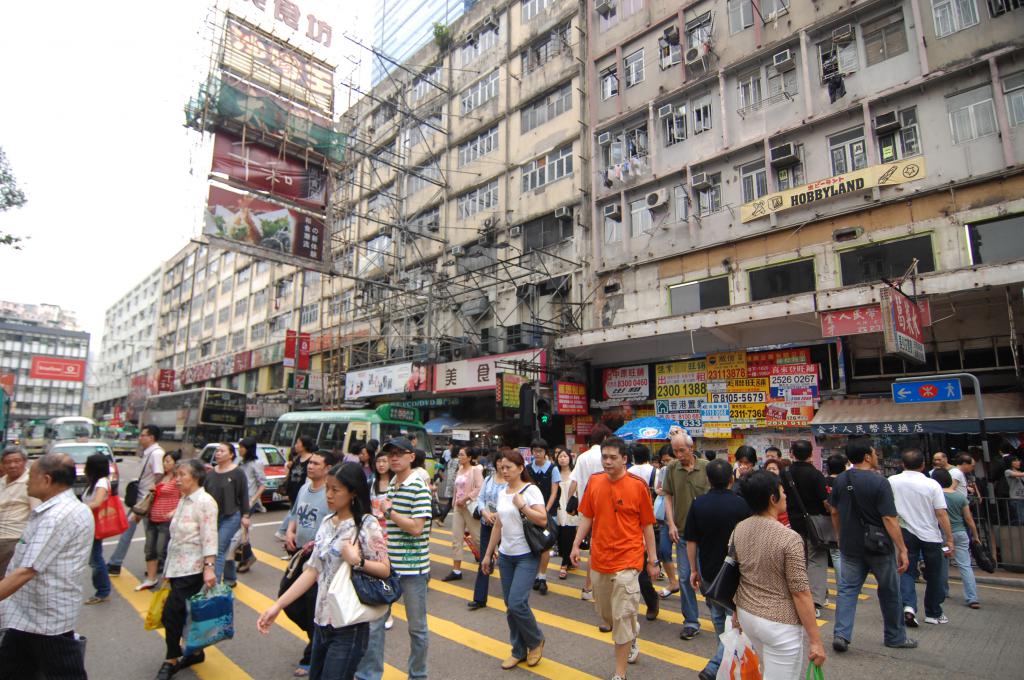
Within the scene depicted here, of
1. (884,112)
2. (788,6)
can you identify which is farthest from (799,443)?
(788,6)

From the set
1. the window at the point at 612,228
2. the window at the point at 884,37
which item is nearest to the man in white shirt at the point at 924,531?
the window at the point at 884,37

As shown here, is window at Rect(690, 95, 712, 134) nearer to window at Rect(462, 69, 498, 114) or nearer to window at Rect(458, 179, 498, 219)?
window at Rect(458, 179, 498, 219)

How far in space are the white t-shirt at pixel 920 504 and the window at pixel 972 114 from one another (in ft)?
34.5

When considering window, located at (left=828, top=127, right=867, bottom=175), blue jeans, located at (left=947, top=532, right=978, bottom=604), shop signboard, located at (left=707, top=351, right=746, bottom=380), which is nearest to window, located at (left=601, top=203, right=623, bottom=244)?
shop signboard, located at (left=707, top=351, right=746, bottom=380)

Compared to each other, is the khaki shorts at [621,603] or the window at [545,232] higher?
the window at [545,232]

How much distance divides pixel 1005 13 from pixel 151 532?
59.9 feet

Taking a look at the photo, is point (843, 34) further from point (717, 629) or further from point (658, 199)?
point (717, 629)

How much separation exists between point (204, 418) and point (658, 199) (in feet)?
79.2

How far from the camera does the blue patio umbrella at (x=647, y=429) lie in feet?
48.0

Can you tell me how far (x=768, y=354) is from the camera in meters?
14.7

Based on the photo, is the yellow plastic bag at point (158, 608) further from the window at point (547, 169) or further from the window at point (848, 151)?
the window at point (547, 169)

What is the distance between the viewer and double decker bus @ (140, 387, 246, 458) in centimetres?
2855

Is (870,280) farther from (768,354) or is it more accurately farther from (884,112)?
(884,112)

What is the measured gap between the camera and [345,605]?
3.01 m
